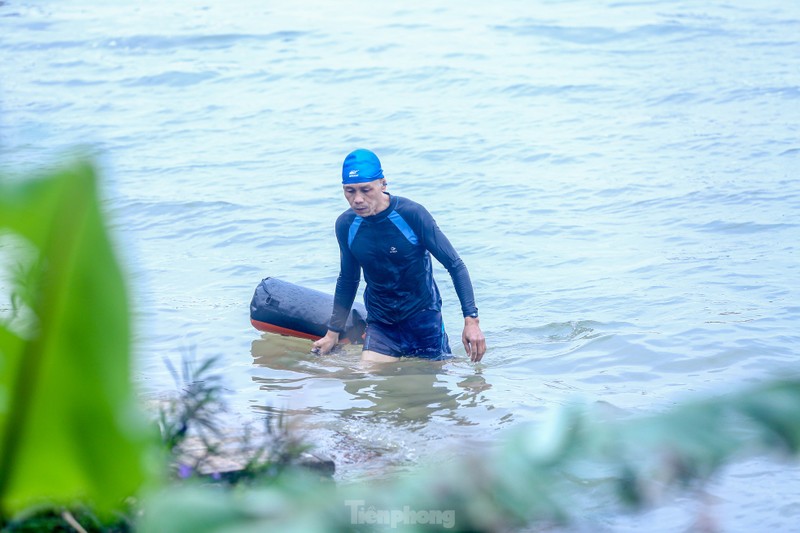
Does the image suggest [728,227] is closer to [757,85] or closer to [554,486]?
[757,85]

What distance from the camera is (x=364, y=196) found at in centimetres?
756

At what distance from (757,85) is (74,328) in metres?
19.0

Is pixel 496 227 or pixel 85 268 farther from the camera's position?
pixel 496 227

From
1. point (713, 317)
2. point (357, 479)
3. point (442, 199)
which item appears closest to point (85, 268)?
point (357, 479)

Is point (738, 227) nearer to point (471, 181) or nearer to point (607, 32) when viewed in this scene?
point (471, 181)

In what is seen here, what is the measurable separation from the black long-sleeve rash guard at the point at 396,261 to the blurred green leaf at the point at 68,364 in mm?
6737

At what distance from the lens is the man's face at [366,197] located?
24.8ft

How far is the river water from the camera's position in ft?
24.1

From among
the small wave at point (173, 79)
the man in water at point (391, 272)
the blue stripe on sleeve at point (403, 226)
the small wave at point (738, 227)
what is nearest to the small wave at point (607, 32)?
the small wave at point (173, 79)

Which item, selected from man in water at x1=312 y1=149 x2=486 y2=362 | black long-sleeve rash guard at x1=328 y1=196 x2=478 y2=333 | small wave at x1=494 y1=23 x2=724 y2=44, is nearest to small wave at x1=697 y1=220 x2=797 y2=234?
man in water at x1=312 y1=149 x2=486 y2=362

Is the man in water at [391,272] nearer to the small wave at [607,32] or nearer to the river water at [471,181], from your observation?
the river water at [471,181]

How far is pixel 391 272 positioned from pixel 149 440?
709 cm

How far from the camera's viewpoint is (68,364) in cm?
81

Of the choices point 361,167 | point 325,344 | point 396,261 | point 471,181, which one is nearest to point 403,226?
point 396,261
